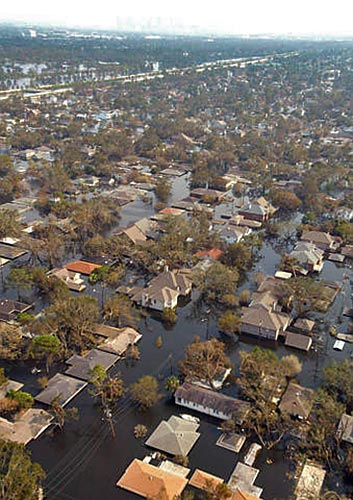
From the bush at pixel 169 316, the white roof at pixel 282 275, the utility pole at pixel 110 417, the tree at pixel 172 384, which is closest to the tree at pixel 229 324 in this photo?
the bush at pixel 169 316

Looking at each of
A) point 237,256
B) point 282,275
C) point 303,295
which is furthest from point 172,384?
point 282,275

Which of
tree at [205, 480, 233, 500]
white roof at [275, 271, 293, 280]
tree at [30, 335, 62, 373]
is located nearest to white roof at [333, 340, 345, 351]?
white roof at [275, 271, 293, 280]

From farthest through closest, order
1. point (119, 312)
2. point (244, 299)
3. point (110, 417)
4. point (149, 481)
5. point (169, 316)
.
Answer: point (244, 299)
point (169, 316)
point (119, 312)
point (110, 417)
point (149, 481)

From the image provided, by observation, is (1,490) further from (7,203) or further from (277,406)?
(7,203)

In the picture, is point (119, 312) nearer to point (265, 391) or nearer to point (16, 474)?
point (265, 391)

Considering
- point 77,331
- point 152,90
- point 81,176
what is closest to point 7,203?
point 81,176

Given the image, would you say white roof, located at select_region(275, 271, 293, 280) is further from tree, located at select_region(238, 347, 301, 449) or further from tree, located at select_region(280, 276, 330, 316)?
tree, located at select_region(238, 347, 301, 449)
